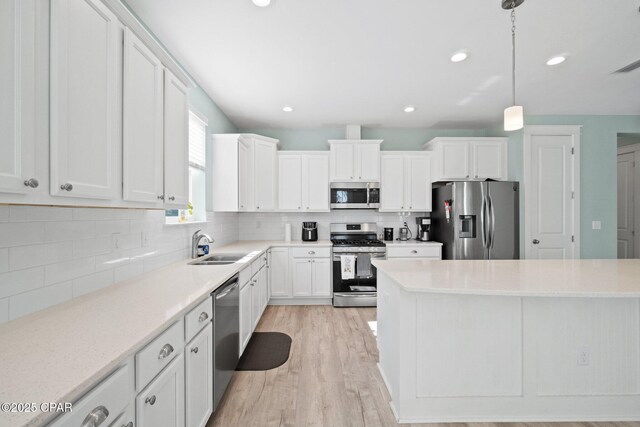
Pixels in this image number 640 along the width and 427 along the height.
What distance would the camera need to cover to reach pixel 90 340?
38.5 inches

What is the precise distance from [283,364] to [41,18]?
2606mm

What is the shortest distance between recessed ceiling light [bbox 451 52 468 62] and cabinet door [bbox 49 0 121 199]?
2491mm

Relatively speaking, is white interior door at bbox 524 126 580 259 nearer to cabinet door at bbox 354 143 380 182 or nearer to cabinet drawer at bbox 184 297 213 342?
cabinet door at bbox 354 143 380 182

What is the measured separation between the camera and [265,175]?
13.3 ft

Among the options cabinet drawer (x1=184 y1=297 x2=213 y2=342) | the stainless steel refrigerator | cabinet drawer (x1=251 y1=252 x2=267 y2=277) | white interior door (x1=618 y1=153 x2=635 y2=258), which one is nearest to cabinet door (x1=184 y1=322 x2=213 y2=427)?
cabinet drawer (x1=184 y1=297 x2=213 y2=342)

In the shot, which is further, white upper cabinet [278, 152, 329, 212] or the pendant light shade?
white upper cabinet [278, 152, 329, 212]

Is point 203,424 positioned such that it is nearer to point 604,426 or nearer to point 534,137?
point 604,426

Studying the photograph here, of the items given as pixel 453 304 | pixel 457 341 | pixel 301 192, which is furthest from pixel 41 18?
pixel 301 192

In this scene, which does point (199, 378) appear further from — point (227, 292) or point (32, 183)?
point (32, 183)

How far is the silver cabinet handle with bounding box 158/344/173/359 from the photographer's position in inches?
45.2

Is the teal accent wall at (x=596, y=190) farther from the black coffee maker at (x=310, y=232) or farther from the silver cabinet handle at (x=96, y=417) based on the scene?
the silver cabinet handle at (x=96, y=417)

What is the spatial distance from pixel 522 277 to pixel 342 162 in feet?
9.36

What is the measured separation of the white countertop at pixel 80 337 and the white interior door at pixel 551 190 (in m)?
4.27

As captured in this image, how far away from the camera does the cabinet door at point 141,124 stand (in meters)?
1.40
